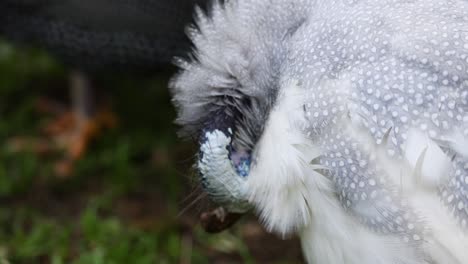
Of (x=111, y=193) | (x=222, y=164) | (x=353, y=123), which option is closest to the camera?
(x=353, y=123)

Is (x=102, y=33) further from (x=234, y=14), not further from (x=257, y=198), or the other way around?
(x=257, y=198)

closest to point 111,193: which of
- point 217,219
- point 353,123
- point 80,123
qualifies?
point 80,123

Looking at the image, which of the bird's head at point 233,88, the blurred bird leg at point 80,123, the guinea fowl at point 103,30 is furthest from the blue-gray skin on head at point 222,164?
the blurred bird leg at point 80,123

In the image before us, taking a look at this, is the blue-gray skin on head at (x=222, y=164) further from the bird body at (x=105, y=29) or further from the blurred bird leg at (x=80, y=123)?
the blurred bird leg at (x=80, y=123)

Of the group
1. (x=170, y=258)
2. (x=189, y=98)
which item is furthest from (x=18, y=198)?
(x=189, y=98)

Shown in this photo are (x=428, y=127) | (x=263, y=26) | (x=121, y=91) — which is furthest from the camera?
(x=121, y=91)

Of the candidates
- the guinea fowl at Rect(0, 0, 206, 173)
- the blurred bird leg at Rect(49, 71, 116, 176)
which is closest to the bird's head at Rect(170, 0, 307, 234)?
the guinea fowl at Rect(0, 0, 206, 173)

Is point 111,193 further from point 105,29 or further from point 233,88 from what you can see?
point 233,88
